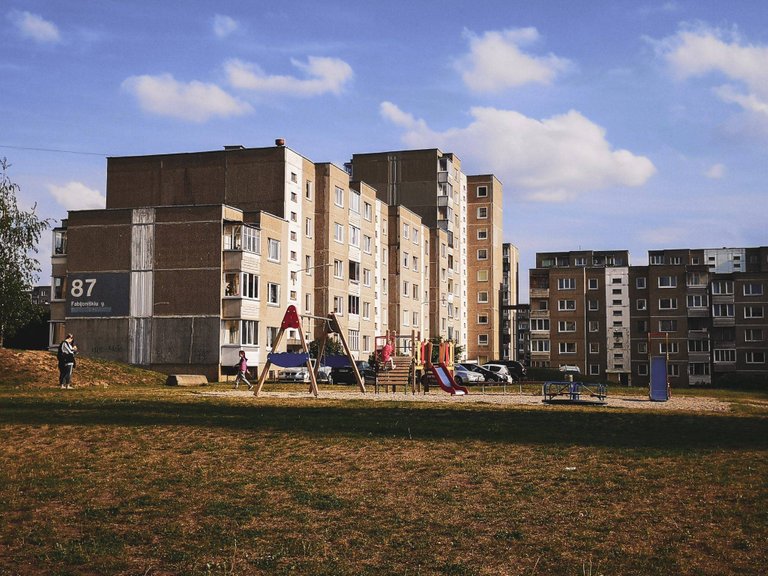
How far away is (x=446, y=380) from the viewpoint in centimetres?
4628

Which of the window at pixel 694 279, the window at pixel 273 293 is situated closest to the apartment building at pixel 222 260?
the window at pixel 273 293

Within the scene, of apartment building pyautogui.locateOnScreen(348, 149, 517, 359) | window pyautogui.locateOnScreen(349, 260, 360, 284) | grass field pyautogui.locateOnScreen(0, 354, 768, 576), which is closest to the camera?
grass field pyautogui.locateOnScreen(0, 354, 768, 576)

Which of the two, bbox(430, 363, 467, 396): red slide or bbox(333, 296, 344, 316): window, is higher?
bbox(333, 296, 344, 316): window

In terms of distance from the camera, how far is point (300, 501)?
1261 cm

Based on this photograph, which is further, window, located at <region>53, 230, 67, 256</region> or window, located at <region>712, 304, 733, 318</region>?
window, located at <region>712, 304, 733, 318</region>

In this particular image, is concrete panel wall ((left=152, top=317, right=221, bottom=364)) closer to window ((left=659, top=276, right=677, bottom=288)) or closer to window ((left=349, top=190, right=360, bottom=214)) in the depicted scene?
window ((left=349, top=190, right=360, bottom=214))

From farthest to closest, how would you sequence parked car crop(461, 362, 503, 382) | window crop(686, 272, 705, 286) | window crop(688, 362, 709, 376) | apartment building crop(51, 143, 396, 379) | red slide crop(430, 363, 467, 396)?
window crop(686, 272, 705, 286), window crop(688, 362, 709, 376), parked car crop(461, 362, 503, 382), apartment building crop(51, 143, 396, 379), red slide crop(430, 363, 467, 396)

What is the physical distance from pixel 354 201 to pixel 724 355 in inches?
2432

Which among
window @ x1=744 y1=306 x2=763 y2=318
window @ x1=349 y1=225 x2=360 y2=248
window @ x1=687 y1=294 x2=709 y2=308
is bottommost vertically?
window @ x1=744 y1=306 x2=763 y2=318

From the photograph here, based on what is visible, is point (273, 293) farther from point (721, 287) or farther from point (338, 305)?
point (721, 287)

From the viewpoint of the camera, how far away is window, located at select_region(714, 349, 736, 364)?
403 ft

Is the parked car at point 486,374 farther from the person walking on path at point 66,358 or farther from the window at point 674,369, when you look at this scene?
the window at point 674,369

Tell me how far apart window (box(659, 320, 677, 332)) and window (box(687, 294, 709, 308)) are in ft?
10.9

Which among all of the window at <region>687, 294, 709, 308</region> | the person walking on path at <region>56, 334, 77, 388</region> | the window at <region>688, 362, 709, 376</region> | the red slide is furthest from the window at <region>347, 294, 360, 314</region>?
the window at <region>687, 294, 709, 308</region>
